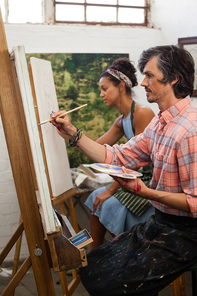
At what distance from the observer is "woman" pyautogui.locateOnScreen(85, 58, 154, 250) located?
7.27ft

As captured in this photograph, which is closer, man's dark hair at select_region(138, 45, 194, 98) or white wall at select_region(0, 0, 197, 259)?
man's dark hair at select_region(138, 45, 194, 98)

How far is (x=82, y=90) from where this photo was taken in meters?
3.25

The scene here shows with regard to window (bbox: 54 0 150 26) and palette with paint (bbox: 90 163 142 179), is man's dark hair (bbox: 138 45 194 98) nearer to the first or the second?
palette with paint (bbox: 90 163 142 179)

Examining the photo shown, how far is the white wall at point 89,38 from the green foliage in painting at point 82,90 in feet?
0.28

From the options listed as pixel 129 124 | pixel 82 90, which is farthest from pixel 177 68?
pixel 82 90

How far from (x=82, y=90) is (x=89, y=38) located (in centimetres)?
50

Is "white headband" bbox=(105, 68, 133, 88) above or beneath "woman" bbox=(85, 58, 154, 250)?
above

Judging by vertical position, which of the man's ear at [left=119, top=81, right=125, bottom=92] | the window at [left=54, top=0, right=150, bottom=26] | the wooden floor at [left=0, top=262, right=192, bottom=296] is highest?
the window at [left=54, top=0, right=150, bottom=26]

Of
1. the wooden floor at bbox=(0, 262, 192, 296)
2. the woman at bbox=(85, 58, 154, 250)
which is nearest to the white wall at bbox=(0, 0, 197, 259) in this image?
the wooden floor at bbox=(0, 262, 192, 296)

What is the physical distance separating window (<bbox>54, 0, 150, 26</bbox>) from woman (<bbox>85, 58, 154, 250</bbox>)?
0.93 metres

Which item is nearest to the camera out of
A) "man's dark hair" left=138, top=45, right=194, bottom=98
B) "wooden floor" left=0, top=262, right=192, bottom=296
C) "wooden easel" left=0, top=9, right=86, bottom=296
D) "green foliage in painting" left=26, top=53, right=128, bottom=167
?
"wooden easel" left=0, top=9, right=86, bottom=296

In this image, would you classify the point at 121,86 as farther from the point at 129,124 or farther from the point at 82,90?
the point at 82,90

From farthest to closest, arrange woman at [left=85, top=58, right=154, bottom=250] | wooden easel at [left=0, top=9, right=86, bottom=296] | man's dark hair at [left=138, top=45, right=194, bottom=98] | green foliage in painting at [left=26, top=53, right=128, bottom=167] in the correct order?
green foliage in painting at [left=26, top=53, right=128, bottom=167] → woman at [left=85, top=58, right=154, bottom=250] → man's dark hair at [left=138, top=45, right=194, bottom=98] → wooden easel at [left=0, top=9, right=86, bottom=296]

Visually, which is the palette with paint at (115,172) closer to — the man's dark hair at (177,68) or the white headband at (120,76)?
the man's dark hair at (177,68)
